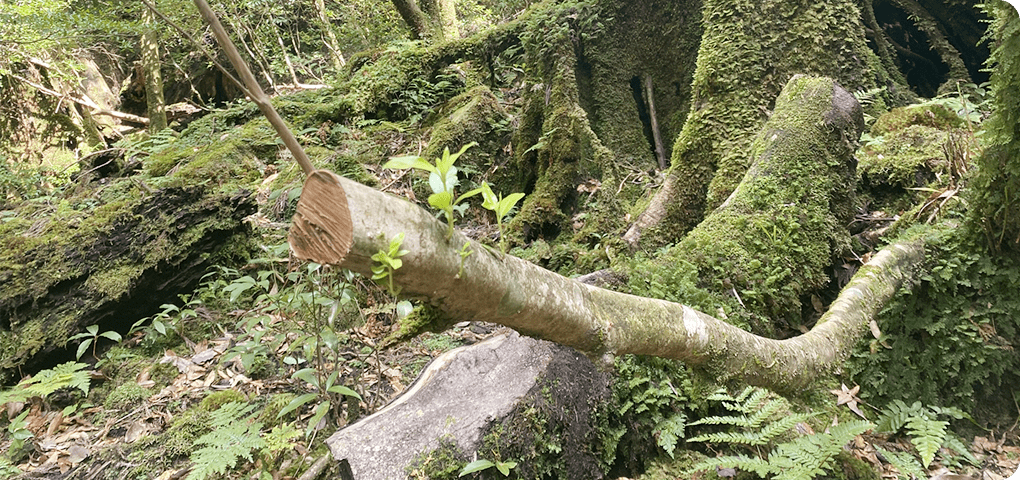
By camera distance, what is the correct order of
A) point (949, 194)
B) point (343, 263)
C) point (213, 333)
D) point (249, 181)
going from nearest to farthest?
point (343, 263), point (949, 194), point (213, 333), point (249, 181)

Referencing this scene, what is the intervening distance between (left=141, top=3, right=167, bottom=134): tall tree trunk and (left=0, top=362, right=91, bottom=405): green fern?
737 centimetres

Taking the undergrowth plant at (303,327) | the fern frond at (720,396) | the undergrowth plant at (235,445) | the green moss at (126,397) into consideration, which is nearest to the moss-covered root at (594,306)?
the fern frond at (720,396)

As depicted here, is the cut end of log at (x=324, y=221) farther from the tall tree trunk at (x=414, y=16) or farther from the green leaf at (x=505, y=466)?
the tall tree trunk at (x=414, y=16)

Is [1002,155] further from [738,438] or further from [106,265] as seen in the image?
[106,265]

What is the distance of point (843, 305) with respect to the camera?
3.25 metres

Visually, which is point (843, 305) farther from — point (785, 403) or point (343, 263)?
point (343, 263)

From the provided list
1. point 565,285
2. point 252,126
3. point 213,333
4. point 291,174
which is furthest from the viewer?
point 252,126

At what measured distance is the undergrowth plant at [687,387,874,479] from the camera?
2311mm

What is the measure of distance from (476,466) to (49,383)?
3.15 meters

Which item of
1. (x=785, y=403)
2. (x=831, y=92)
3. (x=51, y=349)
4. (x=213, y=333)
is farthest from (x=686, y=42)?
(x=51, y=349)

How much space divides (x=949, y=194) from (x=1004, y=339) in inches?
49.5

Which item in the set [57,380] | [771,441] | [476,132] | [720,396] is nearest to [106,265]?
[57,380]

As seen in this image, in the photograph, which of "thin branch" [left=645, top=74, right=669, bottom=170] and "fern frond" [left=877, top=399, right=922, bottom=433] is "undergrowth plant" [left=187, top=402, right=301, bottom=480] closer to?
"fern frond" [left=877, top=399, right=922, bottom=433]

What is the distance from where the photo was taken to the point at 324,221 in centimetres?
118
